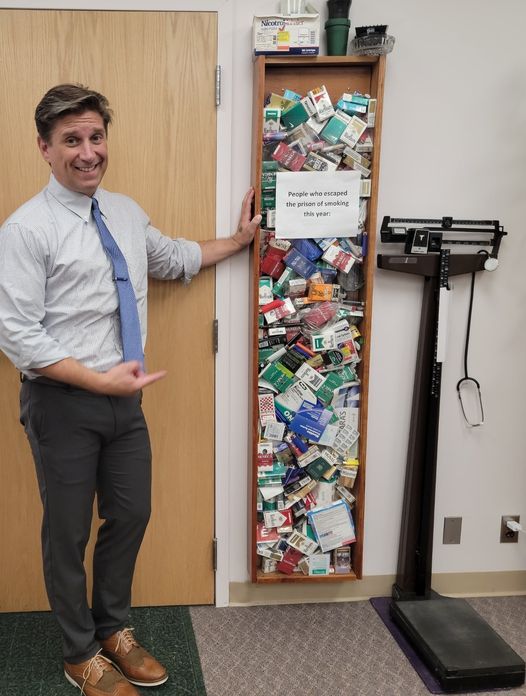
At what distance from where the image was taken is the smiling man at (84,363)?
1647 millimetres

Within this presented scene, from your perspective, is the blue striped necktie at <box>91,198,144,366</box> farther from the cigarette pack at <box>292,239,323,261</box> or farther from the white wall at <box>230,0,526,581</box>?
the cigarette pack at <box>292,239,323,261</box>

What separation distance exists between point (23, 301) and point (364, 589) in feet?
5.28

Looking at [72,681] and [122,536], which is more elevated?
[122,536]

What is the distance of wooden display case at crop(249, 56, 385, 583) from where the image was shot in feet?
6.41

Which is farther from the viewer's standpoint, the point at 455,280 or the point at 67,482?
the point at 455,280

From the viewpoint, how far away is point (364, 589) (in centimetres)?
238

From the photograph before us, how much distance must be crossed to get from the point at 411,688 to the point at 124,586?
921 mm

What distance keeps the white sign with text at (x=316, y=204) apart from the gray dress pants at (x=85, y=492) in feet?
2.44

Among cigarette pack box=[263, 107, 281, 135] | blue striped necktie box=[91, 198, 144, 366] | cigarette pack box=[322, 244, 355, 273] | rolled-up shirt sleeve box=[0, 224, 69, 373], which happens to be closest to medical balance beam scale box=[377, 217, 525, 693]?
cigarette pack box=[322, 244, 355, 273]

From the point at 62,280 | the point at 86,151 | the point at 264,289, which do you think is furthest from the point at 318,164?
the point at 62,280

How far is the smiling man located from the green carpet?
0.06m

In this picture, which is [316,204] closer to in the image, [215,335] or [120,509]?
[215,335]

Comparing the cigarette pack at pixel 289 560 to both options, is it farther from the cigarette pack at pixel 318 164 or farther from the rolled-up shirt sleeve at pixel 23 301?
the cigarette pack at pixel 318 164

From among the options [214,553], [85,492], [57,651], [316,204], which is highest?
[316,204]
